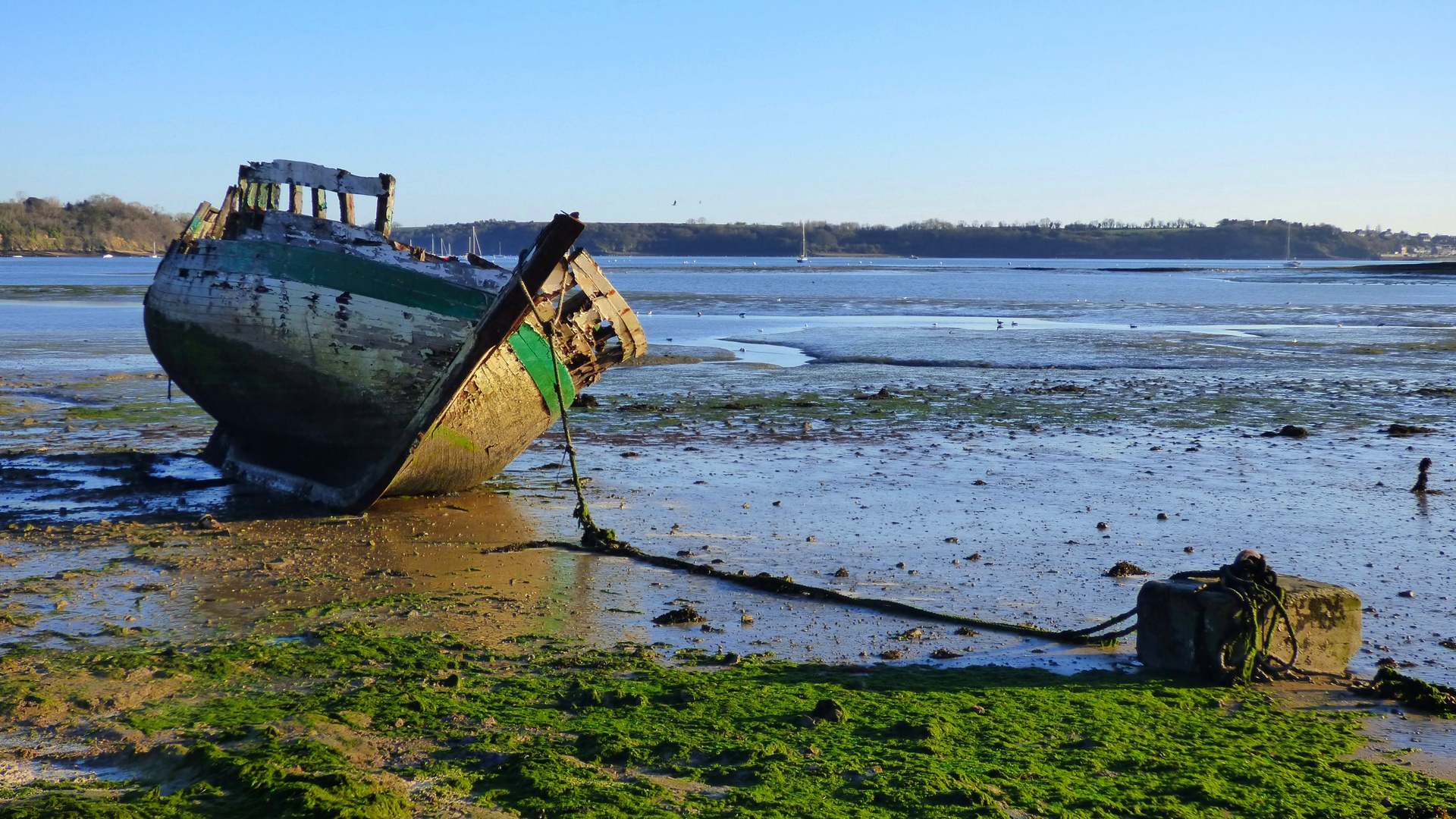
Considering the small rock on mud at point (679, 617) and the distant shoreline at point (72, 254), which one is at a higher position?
the distant shoreline at point (72, 254)

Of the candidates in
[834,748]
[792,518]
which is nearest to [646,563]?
[792,518]

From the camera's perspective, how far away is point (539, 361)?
32.2ft

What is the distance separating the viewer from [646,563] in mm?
7527


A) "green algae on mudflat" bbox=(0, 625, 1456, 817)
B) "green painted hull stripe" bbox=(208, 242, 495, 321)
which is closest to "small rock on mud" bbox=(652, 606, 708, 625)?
"green algae on mudflat" bbox=(0, 625, 1456, 817)

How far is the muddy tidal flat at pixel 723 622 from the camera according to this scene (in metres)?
4.07

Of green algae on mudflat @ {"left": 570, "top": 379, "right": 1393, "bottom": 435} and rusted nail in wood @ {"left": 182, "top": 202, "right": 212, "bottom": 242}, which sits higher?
rusted nail in wood @ {"left": 182, "top": 202, "right": 212, "bottom": 242}

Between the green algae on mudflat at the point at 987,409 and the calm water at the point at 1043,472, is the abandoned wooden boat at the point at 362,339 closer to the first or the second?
the calm water at the point at 1043,472

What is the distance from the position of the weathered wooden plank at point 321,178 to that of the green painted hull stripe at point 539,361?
159 centimetres

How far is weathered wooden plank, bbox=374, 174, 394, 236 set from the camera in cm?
932

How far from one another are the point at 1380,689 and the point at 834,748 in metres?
2.51

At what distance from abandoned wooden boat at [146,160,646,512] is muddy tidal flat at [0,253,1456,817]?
1.52 ft

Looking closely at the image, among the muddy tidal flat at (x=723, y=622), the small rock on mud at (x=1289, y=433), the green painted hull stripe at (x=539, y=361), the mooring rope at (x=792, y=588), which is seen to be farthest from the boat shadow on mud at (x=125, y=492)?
the small rock on mud at (x=1289, y=433)

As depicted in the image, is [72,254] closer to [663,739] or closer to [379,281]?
[379,281]

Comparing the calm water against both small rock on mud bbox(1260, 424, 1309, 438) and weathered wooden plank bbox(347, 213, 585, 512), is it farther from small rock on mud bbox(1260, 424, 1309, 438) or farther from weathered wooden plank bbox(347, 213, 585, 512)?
weathered wooden plank bbox(347, 213, 585, 512)
